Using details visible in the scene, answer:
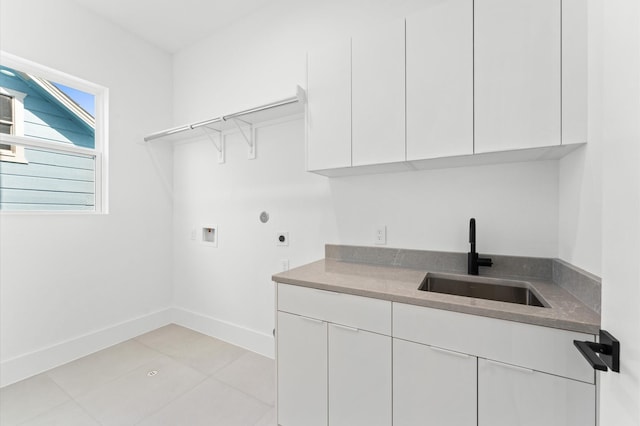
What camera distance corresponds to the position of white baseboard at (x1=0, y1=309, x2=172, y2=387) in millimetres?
2004

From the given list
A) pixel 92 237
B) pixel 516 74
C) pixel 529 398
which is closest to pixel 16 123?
pixel 92 237

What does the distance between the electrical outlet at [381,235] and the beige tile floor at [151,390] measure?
129 centimetres

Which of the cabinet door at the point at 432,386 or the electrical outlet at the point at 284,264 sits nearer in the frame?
the cabinet door at the point at 432,386

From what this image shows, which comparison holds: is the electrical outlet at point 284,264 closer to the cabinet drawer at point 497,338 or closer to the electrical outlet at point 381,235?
the electrical outlet at point 381,235

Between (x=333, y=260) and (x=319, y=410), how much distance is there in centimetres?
92

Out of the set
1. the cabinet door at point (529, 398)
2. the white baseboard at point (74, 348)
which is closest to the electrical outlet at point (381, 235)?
the cabinet door at point (529, 398)

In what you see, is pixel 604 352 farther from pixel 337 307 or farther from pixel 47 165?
pixel 47 165

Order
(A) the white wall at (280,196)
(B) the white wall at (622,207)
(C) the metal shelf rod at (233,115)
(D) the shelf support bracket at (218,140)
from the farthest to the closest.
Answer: (D) the shelf support bracket at (218,140)
(C) the metal shelf rod at (233,115)
(A) the white wall at (280,196)
(B) the white wall at (622,207)

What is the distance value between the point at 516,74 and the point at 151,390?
2883 millimetres

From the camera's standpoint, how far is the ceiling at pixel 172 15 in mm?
2361

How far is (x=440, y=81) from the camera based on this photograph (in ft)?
4.48

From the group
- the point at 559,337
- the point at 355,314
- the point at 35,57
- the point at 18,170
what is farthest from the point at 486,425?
the point at 35,57

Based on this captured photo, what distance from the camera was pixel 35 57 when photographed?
213cm

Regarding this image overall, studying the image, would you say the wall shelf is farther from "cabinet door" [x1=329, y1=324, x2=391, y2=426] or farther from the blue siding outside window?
"cabinet door" [x1=329, y1=324, x2=391, y2=426]
